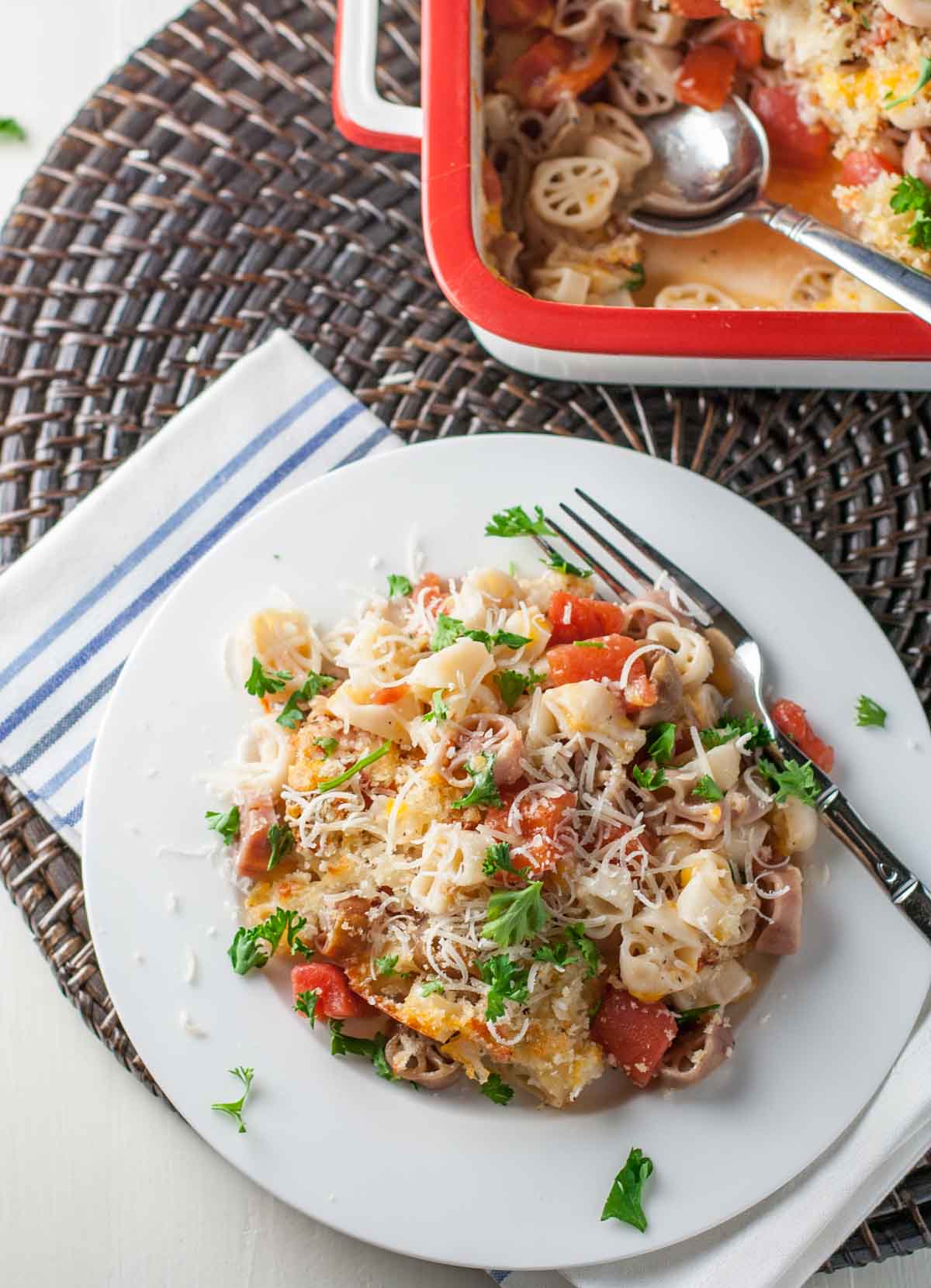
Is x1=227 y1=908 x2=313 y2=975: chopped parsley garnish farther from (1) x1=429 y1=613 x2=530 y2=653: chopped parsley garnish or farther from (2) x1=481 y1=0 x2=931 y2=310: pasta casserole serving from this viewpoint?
(2) x1=481 y1=0 x2=931 y2=310: pasta casserole serving

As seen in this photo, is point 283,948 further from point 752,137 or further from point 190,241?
point 752,137

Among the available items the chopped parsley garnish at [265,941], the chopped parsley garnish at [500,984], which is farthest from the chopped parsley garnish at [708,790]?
the chopped parsley garnish at [265,941]

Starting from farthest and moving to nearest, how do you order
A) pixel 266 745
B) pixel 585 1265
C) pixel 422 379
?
pixel 422 379 → pixel 266 745 → pixel 585 1265

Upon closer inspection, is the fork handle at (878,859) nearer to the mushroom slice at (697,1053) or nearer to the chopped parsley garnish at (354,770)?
the mushroom slice at (697,1053)

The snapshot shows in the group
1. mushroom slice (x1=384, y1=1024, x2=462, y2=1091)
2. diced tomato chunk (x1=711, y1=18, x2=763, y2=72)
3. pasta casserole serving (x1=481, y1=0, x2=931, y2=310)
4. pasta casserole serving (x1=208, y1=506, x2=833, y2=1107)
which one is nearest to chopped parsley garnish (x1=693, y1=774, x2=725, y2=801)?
pasta casserole serving (x1=208, y1=506, x2=833, y2=1107)

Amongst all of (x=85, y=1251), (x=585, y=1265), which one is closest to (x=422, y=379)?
(x=585, y=1265)
